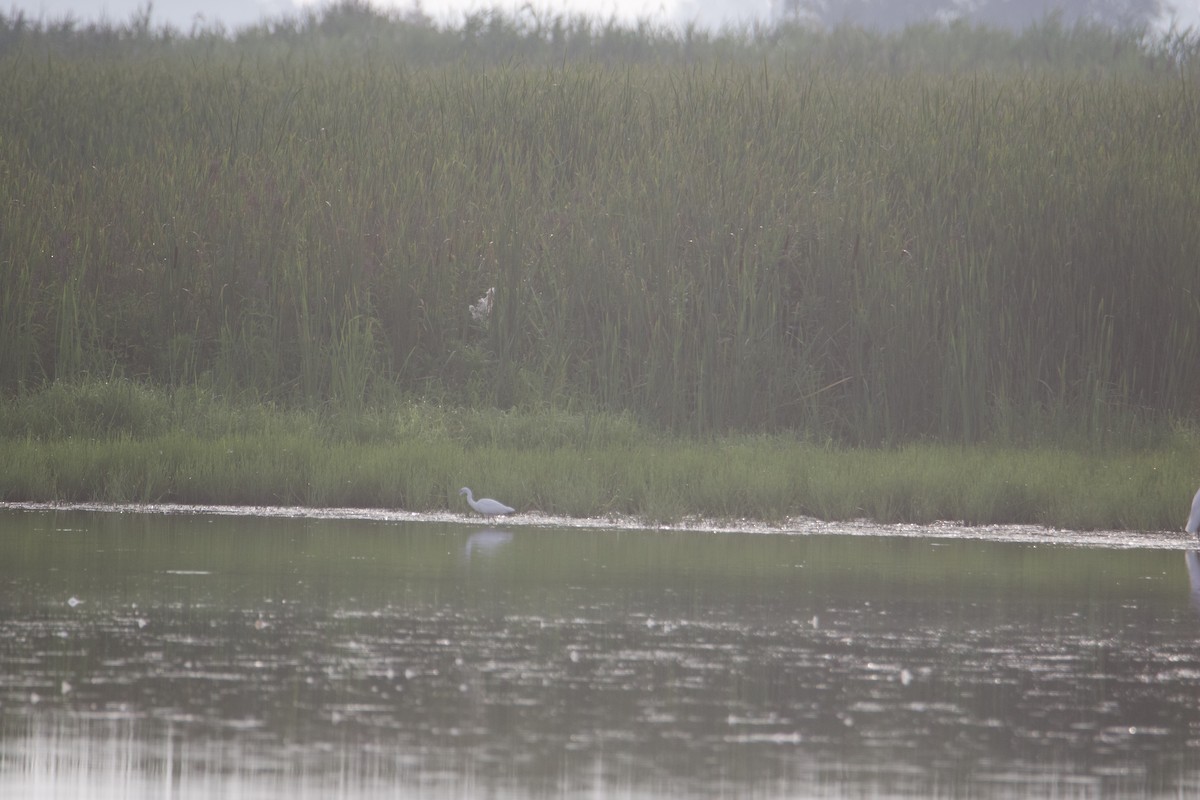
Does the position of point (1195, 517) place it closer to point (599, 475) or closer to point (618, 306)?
point (599, 475)

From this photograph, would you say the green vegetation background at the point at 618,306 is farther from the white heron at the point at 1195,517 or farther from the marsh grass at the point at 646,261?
the white heron at the point at 1195,517

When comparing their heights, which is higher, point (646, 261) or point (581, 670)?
point (646, 261)

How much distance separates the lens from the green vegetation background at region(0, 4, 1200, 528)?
10.9 meters

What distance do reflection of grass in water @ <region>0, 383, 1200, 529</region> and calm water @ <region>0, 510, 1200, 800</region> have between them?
1.24 meters

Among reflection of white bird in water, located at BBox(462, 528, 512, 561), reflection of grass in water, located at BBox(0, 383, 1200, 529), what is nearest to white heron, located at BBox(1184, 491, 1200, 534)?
reflection of grass in water, located at BBox(0, 383, 1200, 529)

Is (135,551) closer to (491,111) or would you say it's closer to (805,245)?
(805,245)

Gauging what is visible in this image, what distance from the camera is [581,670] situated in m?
5.84

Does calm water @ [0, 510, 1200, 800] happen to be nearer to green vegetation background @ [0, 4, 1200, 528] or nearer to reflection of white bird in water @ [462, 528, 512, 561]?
reflection of white bird in water @ [462, 528, 512, 561]

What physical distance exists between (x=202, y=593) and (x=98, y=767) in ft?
8.82

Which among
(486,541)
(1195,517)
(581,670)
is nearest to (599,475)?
(486,541)

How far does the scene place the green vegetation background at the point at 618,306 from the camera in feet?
35.7

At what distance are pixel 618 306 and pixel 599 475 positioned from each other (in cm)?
309

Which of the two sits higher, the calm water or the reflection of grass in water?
the reflection of grass in water

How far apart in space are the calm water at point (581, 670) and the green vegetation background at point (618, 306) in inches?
70.8
